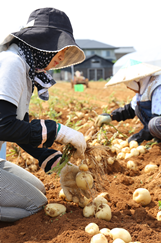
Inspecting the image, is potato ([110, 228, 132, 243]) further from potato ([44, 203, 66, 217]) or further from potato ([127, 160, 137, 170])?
potato ([127, 160, 137, 170])

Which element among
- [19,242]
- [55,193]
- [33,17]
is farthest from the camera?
[55,193]

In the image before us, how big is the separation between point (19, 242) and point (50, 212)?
0.35 m

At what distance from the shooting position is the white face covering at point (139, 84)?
2.74 metres

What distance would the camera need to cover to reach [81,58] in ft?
7.29

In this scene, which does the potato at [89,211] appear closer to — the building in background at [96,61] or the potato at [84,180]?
the potato at [84,180]

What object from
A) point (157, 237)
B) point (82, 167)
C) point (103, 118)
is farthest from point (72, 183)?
point (103, 118)

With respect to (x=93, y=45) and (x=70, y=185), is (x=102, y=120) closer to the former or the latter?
(x=70, y=185)

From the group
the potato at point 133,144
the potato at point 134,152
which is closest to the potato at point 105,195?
the potato at point 134,152

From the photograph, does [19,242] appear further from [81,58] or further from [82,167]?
[81,58]

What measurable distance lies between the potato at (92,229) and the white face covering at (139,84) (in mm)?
1805

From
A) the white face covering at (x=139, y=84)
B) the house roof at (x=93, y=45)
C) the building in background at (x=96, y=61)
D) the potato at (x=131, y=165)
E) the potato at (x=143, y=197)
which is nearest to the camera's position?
the potato at (x=143, y=197)

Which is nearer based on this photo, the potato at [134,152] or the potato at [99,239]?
the potato at [99,239]

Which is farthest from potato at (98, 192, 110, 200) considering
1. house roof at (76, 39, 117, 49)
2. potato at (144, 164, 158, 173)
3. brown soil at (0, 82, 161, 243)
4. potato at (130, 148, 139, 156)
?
house roof at (76, 39, 117, 49)

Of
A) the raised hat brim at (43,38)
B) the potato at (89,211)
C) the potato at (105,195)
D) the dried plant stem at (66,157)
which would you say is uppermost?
the raised hat brim at (43,38)
